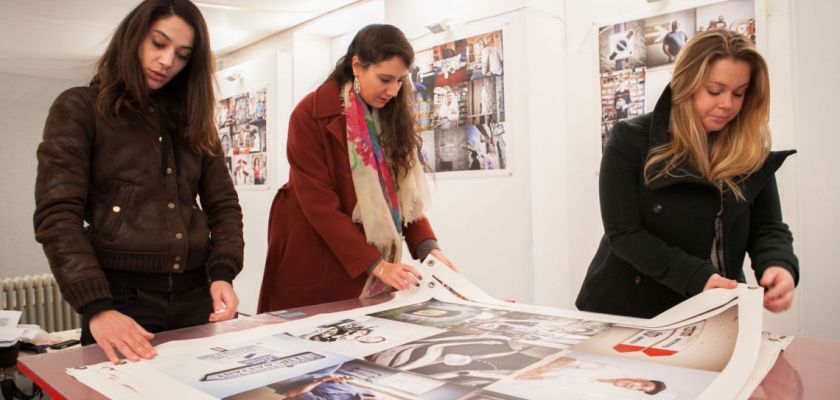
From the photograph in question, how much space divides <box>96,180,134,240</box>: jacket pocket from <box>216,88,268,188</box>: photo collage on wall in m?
3.65

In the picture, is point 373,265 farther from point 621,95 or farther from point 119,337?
point 621,95

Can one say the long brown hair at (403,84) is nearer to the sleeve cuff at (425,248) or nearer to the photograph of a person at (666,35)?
the sleeve cuff at (425,248)

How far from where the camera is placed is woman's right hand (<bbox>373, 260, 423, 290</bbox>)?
1326mm

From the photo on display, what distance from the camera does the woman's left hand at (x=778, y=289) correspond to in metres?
1.06

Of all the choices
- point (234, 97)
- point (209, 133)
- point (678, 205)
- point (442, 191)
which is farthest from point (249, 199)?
point (678, 205)

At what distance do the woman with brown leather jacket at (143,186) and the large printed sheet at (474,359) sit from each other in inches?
9.3

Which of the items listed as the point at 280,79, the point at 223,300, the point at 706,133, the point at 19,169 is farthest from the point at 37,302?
the point at 706,133

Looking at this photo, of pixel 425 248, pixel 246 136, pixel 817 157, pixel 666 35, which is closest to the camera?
pixel 425 248

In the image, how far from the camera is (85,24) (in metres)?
4.17

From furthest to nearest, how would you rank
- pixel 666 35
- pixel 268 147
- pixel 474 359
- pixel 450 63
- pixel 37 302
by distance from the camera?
pixel 37 302 < pixel 268 147 < pixel 450 63 < pixel 666 35 < pixel 474 359

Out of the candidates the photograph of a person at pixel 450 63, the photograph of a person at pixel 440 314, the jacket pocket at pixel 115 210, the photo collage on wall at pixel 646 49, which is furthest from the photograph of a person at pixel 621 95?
the jacket pocket at pixel 115 210

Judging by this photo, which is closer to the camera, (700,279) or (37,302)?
(700,279)

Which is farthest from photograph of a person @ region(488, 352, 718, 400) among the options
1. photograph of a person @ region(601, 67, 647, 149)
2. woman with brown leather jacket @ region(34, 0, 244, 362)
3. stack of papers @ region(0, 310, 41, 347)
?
stack of papers @ region(0, 310, 41, 347)

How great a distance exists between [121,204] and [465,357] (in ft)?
2.31
